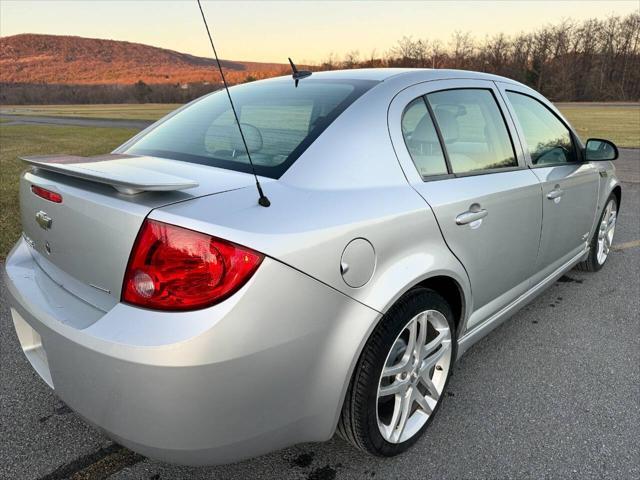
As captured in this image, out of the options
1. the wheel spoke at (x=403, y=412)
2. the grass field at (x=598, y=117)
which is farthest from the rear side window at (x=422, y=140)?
the grass field at (x=598, y=117)

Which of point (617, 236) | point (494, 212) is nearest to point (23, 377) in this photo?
point (494, 212)

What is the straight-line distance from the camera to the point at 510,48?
6925 centimetres

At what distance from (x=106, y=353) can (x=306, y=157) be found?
2.97 feet

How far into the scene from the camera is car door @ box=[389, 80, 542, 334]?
6.57 feet

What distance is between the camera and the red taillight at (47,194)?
1692 millimetres

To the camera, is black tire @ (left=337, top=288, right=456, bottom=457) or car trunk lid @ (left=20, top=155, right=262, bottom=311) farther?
black tire @ (left=337, top=288, right=456, bottom=457)

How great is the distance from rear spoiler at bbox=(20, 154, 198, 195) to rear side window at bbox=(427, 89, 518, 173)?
4.15ft

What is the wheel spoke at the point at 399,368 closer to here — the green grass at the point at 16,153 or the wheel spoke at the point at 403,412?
the wheel spoke at the point at 403,412

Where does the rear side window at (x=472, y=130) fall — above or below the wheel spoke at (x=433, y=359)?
above

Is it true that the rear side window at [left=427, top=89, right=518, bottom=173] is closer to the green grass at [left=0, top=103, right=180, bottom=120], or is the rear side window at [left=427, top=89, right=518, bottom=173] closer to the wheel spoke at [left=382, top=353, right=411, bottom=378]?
the wheel spoke at [left=382, top=353, right=411, bottom=378]

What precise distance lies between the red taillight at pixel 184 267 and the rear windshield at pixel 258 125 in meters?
0.42

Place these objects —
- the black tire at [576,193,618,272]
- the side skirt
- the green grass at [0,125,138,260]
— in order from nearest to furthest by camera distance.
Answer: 1. the side skirt
2. the black tire at [576,193,618,272]
3. the green grass at [0,125,138,260]

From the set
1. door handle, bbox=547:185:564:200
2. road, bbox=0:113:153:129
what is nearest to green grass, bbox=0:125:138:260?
door handle, bbox=547:185:564:200

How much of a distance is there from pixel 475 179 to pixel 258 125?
1.04 meters
